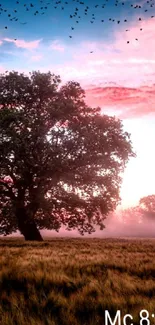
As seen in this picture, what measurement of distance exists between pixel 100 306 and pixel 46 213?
25.4 m

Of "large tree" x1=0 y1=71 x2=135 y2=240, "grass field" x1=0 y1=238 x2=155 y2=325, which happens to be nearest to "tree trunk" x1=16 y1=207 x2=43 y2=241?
"large tree" x1=0 y1=71 x2=135 y2=240

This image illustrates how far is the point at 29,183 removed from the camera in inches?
1265

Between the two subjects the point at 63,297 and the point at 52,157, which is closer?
the point at 63,297

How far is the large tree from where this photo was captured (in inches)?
1178

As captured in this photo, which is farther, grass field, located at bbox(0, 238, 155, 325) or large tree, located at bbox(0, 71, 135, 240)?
large tree, located at bbox(0, 71, 135, 240)

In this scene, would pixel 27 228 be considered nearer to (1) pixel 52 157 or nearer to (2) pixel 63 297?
(1) pixel 52 157

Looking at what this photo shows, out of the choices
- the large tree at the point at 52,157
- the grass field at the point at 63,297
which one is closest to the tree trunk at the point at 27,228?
the large tree at the point at 52,157

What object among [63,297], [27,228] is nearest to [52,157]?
[27,228]

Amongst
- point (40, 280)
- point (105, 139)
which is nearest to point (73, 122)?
point (105, 139)

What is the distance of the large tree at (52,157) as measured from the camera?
29922 millimetres

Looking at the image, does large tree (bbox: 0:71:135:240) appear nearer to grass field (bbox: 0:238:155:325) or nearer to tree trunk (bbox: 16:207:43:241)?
tree trunk (bbox: 16:207:43:241)

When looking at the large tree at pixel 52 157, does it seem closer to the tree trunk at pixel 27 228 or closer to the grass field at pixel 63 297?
the tree trunk at pixel 27 228

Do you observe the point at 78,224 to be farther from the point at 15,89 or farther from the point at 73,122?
the point at 15,89

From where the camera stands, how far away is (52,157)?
98.6 feet
